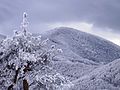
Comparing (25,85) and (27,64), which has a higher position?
(27,64)

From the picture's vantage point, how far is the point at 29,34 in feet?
79.2

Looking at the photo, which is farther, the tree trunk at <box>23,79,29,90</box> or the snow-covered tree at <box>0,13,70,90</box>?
the tree trunk at <box>23,79,29,90</box>

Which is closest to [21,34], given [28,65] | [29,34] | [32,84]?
[29,34]

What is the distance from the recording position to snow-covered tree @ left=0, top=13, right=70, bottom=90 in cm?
2322

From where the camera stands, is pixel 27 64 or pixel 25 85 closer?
pixel 27 64

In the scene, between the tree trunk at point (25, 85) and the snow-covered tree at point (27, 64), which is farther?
the tree trunk at point (25, 85)

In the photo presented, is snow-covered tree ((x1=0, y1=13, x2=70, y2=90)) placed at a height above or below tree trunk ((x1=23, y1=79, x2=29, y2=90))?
above

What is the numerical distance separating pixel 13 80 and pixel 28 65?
1.63m

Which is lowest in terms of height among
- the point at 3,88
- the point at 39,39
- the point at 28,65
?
the point at 3,88

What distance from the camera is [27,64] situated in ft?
76.1

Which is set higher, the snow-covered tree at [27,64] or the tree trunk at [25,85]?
the snow-covered tree at [27,64]

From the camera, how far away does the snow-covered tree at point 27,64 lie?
23.2m

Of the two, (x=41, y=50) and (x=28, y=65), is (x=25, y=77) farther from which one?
(x=41, y=50)

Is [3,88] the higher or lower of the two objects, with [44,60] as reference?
lower
